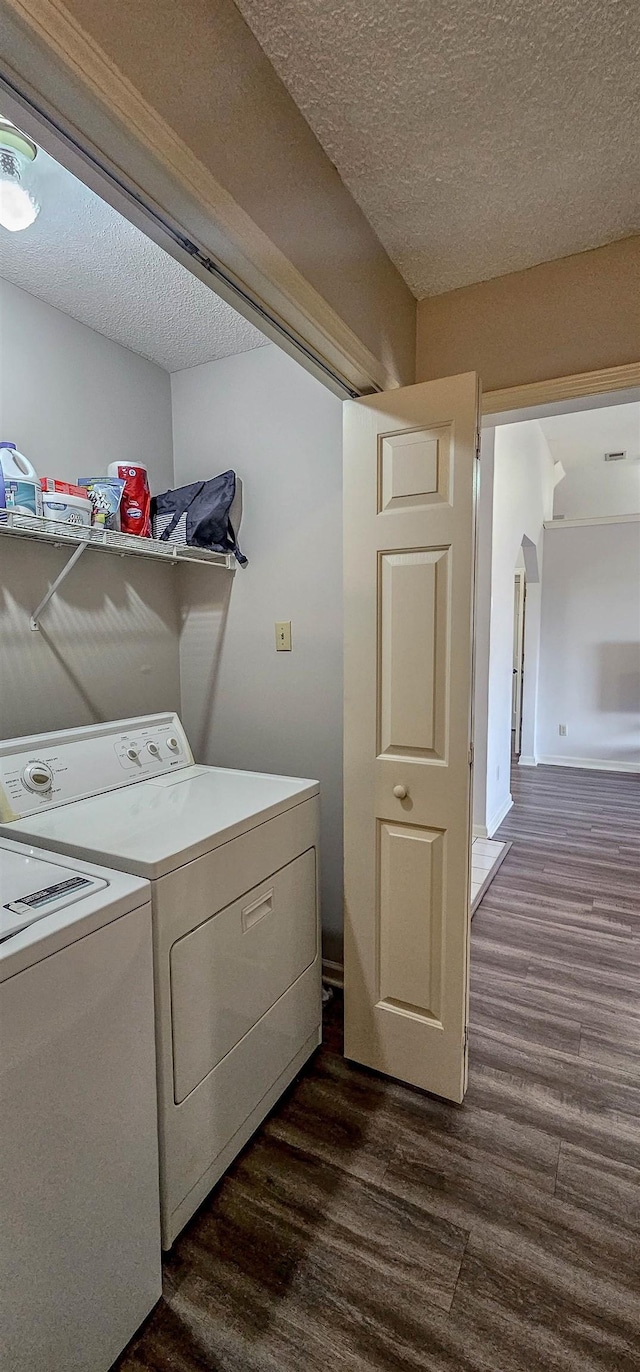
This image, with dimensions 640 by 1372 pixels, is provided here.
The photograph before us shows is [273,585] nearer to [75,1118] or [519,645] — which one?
[75,1118]

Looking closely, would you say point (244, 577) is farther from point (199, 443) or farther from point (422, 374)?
point (422, 374)

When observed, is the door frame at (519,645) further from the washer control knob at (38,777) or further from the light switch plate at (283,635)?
the washer control knob at (38,777)

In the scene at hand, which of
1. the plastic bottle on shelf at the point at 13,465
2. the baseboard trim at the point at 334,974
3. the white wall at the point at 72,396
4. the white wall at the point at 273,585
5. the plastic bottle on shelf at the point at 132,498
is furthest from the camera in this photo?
the baseboard trim at the point at 334,974

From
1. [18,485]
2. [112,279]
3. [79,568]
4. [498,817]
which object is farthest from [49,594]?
[498,817]

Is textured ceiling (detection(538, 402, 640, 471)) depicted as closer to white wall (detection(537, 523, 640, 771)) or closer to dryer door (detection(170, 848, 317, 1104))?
white wall (detection(537, 523, 640, 771))

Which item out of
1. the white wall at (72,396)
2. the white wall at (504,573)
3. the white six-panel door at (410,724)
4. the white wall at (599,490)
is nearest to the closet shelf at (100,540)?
the white wall at (72,396)

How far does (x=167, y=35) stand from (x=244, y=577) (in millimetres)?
1456

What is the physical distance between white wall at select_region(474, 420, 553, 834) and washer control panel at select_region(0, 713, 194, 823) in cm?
227

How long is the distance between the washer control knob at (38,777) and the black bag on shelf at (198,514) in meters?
0.87

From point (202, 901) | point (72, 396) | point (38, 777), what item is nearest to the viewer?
point (202, 901)

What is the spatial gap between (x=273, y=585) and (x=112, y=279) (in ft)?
3.33

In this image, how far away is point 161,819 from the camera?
1.35 metres

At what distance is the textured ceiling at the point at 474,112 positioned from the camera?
3.05 ft

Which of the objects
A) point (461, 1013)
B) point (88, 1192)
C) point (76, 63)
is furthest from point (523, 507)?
point (88, 1192)
